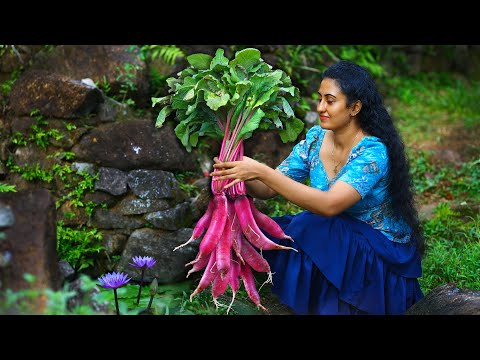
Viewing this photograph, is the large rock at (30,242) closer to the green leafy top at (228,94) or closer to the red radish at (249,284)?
the green leafy top at (228,94)

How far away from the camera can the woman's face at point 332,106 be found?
125 inches

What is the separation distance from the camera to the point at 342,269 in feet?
10.6

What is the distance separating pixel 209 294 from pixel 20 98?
1.95 metres

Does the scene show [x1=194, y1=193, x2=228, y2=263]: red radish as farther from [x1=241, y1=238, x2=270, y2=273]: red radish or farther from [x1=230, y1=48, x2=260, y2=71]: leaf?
[x1=230, y1=48, x2=260, y2=71]: leaf

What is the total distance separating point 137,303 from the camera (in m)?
3.21

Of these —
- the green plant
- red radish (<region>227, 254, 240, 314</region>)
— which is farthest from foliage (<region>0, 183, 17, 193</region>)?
red radish (<region>227, 254, 240, 314</region>)

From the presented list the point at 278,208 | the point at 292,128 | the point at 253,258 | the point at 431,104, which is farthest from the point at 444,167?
the point at 253,258

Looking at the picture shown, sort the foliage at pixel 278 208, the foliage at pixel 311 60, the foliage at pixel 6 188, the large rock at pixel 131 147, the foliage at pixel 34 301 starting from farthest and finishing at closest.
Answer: the foliage at pixel 311 60
the foliage at pixel 278 208
the large rock at pixel 131 147
the foliage at pixel 6 188
the foliage at pixel 34 301

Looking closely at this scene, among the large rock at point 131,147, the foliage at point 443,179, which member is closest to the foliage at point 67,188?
the large rock at point 131,147

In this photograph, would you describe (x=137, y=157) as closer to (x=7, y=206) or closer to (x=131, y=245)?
(x=131, y=245)

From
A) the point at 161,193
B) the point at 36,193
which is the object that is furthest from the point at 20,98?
the point at 36,193

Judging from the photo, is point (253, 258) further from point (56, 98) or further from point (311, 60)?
point (311, 60)

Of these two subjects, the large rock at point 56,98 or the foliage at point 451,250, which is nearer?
the foliage at point 451,250

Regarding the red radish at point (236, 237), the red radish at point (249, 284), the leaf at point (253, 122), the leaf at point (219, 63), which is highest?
the leaf at point (219, 63)
